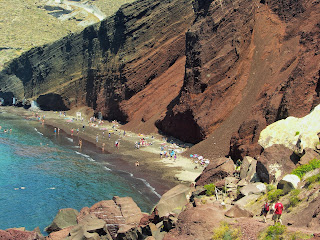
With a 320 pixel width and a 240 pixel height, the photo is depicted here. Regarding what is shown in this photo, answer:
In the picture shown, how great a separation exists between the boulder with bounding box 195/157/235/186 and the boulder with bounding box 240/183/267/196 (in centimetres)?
382

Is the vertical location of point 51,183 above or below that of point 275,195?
below

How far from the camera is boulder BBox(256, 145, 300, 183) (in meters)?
21.8

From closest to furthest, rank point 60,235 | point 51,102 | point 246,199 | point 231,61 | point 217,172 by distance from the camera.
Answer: point 246,199, point 60,235, point 217,172, point 231,61, point 51,102

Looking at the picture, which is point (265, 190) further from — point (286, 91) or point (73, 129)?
point (73, 129)

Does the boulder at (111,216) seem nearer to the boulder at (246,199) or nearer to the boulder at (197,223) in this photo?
the boulder at (197,223)

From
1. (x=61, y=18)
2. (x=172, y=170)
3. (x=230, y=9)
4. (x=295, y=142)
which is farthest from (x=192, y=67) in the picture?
(x=61, y=18)

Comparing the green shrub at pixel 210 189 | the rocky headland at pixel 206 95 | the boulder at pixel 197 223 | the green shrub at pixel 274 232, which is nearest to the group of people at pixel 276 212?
the rocky headland at pixel 206 95

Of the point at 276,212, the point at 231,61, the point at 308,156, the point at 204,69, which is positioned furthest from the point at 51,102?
the point at 276,212

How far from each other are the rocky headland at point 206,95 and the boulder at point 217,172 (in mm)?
76

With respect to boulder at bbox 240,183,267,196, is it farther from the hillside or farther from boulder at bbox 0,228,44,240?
the hillside

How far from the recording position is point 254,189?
2106 centimetres

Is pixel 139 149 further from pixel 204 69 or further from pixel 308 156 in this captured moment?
pixel 308 156

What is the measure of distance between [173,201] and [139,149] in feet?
91.5

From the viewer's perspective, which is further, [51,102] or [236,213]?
[51,102]
